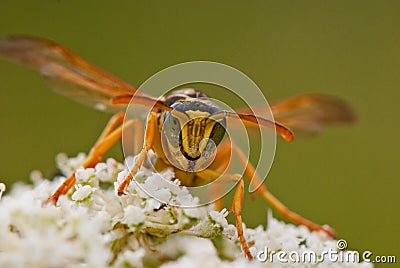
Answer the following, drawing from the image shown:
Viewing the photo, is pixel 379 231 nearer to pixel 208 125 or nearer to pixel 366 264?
pixel 366 264

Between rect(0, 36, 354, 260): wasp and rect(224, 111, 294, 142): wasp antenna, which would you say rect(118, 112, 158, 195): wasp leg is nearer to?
rect(0, 36, 354, 260): wasp

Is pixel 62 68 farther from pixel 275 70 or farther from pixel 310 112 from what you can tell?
pixel 275 70

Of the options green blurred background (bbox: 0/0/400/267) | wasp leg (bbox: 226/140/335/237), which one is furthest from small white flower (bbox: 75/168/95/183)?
green blurred background (bbox: 0/0/400/267)

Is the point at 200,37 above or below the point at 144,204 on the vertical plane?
above

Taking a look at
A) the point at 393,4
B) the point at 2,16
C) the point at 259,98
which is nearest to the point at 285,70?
the point at 393,4

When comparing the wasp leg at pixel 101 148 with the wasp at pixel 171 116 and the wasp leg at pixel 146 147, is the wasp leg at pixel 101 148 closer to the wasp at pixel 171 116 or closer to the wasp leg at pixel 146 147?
the wasp at pixel 171 116
